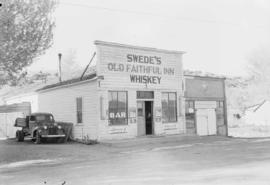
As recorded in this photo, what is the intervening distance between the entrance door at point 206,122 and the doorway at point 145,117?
12.9ft

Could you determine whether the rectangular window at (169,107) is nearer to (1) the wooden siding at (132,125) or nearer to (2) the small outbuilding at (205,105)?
(1) the wooden siding at (132,125)

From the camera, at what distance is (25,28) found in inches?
655

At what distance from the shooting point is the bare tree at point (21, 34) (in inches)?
632

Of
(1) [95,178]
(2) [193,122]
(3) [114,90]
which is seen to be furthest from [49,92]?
(1) [95,178]

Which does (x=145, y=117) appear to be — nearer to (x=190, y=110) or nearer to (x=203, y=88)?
(x=190, y=110)

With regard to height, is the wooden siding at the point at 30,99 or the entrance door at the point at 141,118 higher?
the wooden siding at the point at 30,99

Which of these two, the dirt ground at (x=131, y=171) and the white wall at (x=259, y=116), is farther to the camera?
the white wall at (x=259, y=116)

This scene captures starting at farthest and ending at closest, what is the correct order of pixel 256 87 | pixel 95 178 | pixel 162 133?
1. pixel 256 87
2. pixel 162 133
3. pixel 95 178

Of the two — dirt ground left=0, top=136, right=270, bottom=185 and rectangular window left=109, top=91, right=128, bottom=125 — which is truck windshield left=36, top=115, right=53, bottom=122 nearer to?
rectangular window left=109, top=91, right=128, bottom=125

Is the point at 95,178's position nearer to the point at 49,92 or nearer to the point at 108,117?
the point at 108,117

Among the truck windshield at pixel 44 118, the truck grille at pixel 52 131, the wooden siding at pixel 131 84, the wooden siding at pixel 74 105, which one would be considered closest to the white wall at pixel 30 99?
the wooden siding at pixel 74 105

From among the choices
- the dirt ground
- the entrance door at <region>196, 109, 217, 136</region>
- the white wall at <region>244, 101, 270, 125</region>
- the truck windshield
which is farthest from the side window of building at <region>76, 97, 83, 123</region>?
the white wall at <region>244, 101, 270, 125</region>

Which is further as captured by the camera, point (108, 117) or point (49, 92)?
point (49, 92)

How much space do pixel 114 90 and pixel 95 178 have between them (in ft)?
39.8
